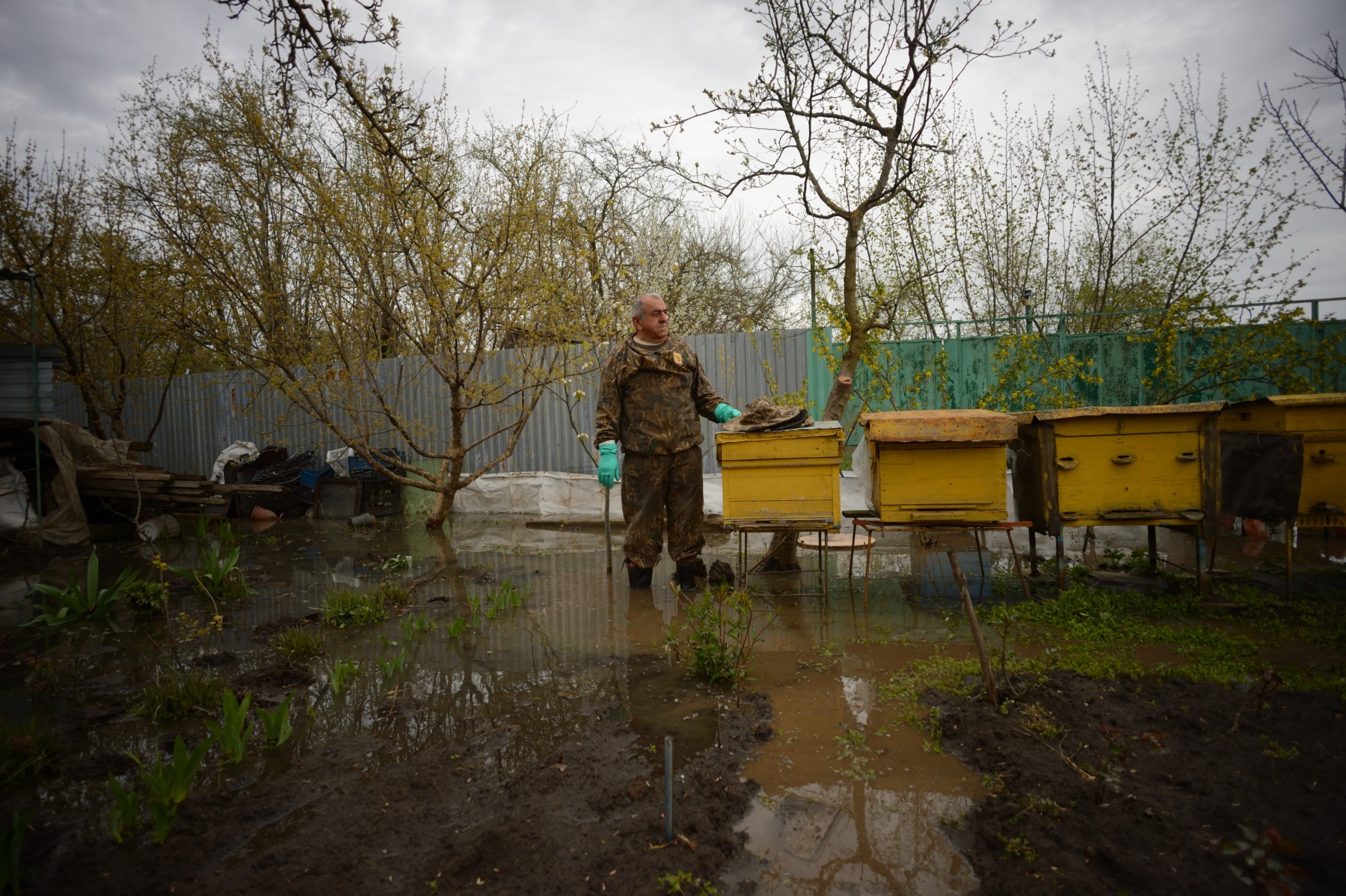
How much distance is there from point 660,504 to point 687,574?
0.62 metres

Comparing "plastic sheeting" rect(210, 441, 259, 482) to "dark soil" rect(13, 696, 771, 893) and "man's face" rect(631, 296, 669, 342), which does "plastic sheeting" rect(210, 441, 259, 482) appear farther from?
"dark soil" rect(13, 696, 771, 893)

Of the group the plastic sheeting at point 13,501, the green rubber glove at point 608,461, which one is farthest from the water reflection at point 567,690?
the plastic sheeting at point 13,501

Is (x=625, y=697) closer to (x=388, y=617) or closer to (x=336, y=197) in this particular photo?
(x=388, y=617)

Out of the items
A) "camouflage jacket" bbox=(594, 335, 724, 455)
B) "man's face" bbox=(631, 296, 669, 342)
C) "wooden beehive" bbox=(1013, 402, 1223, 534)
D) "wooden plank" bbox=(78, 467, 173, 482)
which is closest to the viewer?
"wooden beehive" bbox=(1013, 402, 1223, 534)

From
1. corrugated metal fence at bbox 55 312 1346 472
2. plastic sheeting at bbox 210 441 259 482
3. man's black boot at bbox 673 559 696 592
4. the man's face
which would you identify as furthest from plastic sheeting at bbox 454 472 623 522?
plastic sheeting at bbox 210 441 259 482

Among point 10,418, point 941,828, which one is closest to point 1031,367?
point 941,828

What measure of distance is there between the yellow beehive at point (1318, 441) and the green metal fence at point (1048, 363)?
3.08 meters

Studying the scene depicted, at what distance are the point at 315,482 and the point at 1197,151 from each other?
12.6 m

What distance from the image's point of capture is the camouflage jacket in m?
5.78

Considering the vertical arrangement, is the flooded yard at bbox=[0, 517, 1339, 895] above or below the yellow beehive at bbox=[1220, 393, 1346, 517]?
below

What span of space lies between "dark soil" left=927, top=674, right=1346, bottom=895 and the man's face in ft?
11.7

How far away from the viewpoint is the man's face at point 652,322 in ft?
19.3

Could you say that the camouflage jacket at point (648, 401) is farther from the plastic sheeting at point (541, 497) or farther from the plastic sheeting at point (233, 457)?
the plastic sheeting at point (233, 457)

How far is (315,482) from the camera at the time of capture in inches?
440
